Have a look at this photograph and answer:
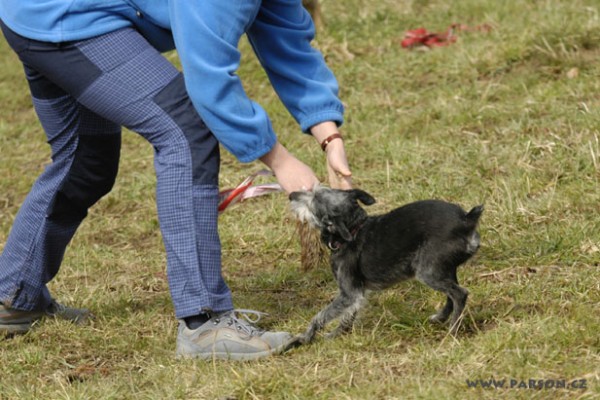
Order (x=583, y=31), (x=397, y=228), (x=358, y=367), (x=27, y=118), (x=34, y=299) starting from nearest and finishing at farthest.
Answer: (x=358, y=367) < (x=397, y=228) < (x=34, y=299) < (x=583, y=31) < (x=27, y=118)

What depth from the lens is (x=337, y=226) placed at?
13.9ft

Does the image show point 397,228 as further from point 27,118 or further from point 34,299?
point 27,118

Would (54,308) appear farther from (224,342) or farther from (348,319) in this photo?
(348,319)

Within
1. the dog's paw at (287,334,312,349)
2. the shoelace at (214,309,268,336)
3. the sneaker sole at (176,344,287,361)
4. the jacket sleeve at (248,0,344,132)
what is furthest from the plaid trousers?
the jacket sleeve at (248,0,344,132)

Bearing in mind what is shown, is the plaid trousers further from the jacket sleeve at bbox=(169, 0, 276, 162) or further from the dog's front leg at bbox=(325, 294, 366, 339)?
the dog's front leg at bbox=(325, 294, 366, 339)

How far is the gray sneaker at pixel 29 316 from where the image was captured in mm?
4711

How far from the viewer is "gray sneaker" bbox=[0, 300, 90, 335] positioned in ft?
15.5

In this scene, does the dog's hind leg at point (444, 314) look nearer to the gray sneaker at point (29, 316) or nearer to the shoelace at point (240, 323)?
the shoelace at point (240, 323)

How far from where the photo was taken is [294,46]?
423cm

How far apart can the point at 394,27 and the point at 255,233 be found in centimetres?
408

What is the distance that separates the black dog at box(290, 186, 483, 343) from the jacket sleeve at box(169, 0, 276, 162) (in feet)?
1.29

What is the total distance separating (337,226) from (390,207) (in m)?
1.75

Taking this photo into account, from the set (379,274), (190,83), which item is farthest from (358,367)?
(190,83)

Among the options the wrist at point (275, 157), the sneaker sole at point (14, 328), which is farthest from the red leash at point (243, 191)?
the sneaker sole at point (14, 328)
